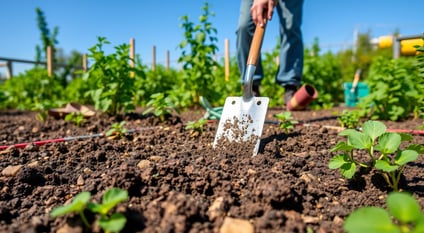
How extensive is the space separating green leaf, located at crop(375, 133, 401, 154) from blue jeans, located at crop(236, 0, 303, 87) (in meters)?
2.35

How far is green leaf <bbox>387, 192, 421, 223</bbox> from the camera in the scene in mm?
724

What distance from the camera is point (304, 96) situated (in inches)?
131

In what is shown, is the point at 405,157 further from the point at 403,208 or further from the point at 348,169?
the point at 403,208

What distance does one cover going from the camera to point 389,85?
10.6 feet

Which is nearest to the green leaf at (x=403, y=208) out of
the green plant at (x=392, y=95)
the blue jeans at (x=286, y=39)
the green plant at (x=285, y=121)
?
the green plant at (x=285, y=121)

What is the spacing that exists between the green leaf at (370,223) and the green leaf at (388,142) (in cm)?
50

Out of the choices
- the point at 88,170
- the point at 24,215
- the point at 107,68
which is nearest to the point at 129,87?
the point at 107,68

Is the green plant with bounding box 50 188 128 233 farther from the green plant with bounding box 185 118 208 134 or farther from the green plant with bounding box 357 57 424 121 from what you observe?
the green plant with bounding box 357 57 424 121

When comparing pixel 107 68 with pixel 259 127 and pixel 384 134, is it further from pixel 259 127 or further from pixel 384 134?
pixel 384 134

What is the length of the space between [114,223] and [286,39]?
3157 mm

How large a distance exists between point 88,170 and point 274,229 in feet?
3.35

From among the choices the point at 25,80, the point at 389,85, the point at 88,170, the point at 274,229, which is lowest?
the point at 274,229

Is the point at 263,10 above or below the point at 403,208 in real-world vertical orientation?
above

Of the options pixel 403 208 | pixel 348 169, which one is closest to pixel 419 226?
pixel 403 208
